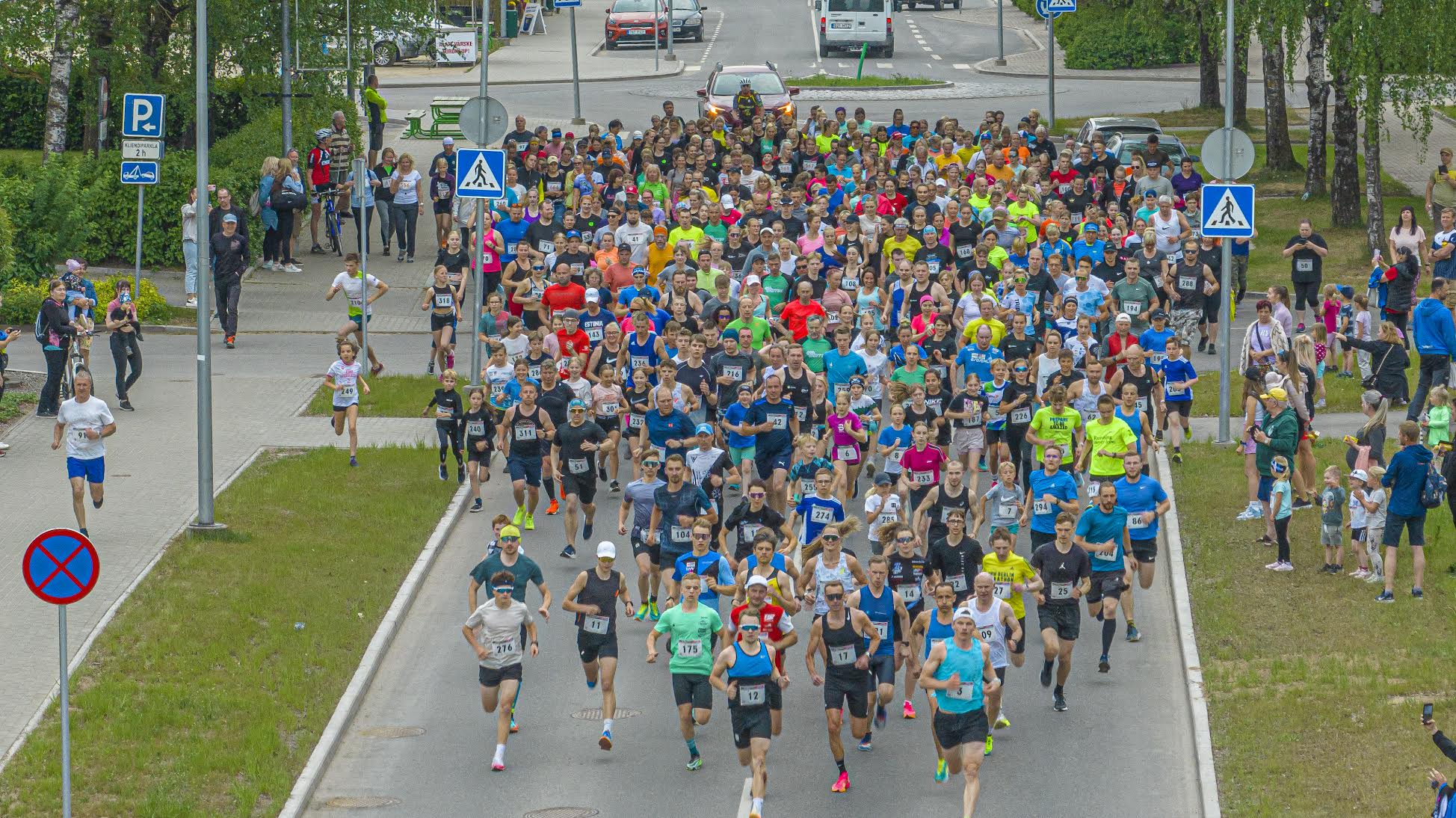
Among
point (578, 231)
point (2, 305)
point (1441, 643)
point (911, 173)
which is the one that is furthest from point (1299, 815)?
point (2, 305)

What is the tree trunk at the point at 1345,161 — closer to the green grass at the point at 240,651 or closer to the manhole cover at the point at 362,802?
the green grass at the point at 240,651

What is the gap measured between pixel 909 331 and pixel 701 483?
11.6ft

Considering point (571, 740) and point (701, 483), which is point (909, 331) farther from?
point (571, 740)

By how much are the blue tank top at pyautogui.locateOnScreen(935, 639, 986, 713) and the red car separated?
4883 cm

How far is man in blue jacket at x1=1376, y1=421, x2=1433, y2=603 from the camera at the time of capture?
1745 cm

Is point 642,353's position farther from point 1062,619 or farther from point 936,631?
point 936,631

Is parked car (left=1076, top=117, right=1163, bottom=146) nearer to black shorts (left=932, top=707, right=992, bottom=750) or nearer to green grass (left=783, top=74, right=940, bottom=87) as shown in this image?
green grass (left=783, top=74, right=940, bottom=87)

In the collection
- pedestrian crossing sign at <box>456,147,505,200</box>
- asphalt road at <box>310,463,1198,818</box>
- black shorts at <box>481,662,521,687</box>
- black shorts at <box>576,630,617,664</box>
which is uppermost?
pedestrian crossing sign at <box>456,147,505,200</box>

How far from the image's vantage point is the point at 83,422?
19109 mm

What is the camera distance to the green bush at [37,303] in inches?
1111

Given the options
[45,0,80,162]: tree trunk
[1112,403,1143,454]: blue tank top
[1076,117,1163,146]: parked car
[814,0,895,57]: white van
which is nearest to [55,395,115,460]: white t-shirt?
[1112,403,1143,454]: blue tank top

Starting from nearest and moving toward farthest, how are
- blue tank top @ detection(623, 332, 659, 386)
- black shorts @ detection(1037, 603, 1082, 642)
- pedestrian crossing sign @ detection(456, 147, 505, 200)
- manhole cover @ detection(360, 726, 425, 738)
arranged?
manhole cover @ detection(360, 726, 425, 738)
black shorts @ detection(1037, 603, 1082, 642)
blue tank top @ detection(623, 332, 659, 386)
pedestrian crossing sign @ detection(456, 147, 505, 200)

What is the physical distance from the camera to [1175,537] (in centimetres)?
1966

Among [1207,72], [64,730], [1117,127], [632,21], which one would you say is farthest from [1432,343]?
[632,21]
